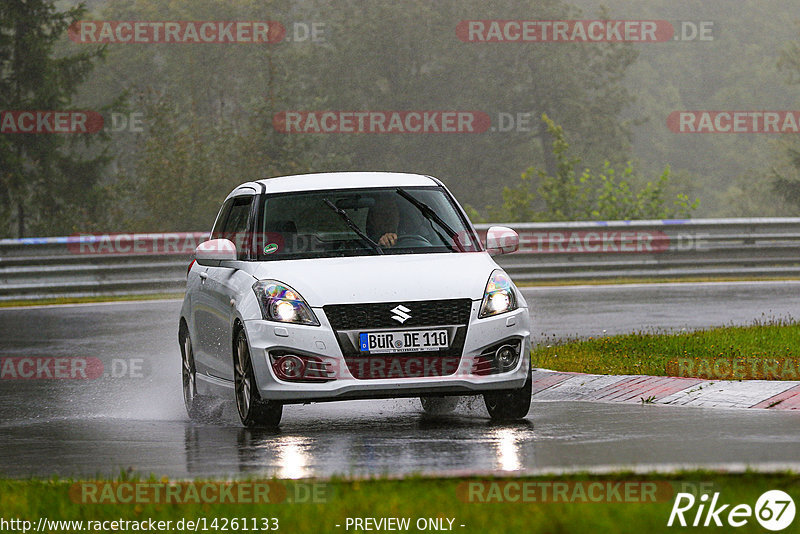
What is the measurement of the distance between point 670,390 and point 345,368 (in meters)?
2.89

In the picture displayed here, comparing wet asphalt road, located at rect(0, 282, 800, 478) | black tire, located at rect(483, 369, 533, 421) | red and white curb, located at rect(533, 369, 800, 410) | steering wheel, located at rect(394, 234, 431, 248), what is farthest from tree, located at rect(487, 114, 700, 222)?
black tire, located at rect(483, 369, 533, 421)

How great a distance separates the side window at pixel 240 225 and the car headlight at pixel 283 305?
87cm

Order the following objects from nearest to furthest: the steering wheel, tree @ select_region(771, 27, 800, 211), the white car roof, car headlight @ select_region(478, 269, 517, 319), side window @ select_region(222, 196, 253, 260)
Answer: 1. car headlight @ select_region(478, 269, 517, 319)
2. the steering wheel
3. side window @ select_region(222, 196, 253, 260)
4. the white car roof
5. tree @ select_region(771, 27, 800, 211)

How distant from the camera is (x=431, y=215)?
10969 mm

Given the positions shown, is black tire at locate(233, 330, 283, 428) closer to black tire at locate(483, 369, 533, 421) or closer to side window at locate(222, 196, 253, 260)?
side window at locate(222, 196, 253, 260)

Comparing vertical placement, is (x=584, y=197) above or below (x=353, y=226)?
below

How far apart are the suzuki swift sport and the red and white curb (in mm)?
1341

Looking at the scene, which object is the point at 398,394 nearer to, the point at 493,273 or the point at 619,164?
the point at 493,273

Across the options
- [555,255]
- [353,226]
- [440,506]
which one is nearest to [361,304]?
[353,226]

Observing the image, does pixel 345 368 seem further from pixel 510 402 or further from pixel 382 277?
pixel 510 402

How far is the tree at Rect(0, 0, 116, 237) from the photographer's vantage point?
4675cm

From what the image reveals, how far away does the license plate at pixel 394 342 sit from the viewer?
9.56 meters

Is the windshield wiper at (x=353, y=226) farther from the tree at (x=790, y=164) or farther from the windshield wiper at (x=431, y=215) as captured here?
the tree at (x=790, y=164)

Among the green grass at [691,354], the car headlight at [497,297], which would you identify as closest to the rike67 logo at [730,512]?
the car headlight at [497,297]
